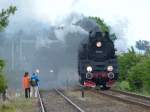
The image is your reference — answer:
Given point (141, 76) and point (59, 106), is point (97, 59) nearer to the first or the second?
point (141, 76)

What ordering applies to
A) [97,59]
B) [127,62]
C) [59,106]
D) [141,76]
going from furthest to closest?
1. [127,62]
2. [141,76]
3. [97,59]
4. [59,106]

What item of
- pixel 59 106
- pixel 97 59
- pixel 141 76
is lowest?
pixel 59 106

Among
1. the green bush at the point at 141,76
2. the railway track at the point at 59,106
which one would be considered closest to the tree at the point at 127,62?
the green bush at the point at 141,76

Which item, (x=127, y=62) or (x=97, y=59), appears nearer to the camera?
(x=97, y=59)

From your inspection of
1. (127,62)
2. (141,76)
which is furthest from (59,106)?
(127,62)

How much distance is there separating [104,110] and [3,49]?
38.5 meters

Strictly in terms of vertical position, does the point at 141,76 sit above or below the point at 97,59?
below

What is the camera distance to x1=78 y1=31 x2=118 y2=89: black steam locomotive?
3466cm

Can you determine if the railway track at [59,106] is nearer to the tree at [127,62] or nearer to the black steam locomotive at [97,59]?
the black steam locomotive at [97,59]

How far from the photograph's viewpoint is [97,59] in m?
35.4

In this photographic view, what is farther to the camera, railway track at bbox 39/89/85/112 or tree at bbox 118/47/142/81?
tree at bbox 118/47/142/81

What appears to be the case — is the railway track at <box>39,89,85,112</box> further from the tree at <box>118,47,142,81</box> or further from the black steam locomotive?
the tree at <box>118,47,142,81</box>

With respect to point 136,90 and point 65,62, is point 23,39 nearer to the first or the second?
point 65,62

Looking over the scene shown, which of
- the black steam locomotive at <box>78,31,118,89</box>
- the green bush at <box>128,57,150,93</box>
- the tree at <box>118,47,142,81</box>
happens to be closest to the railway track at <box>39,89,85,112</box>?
the black steam locomotive at <box>78,31,118,89</box>
